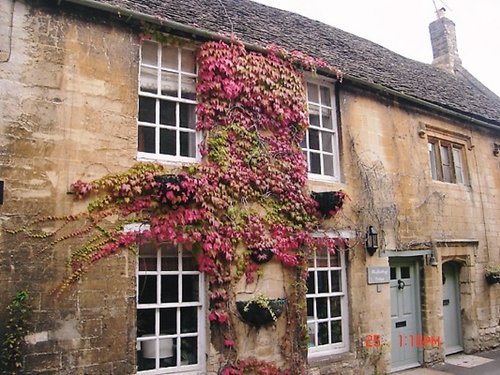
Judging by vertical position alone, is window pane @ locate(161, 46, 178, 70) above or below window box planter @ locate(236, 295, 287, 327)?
above

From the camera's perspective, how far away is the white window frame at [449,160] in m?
10.6

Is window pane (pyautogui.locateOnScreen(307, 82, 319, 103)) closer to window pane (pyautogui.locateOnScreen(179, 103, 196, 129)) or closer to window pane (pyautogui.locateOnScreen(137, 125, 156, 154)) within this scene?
window pane (pyautogui.locateOnScreen(179, 103, 196, 129))

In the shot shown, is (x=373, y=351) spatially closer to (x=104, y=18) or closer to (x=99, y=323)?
(x=99, y=323)

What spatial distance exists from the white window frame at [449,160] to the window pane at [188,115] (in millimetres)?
6220

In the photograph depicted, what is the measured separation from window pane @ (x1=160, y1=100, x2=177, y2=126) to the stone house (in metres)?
0.03

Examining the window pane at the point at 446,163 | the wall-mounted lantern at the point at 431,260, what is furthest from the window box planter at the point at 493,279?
the window pane at the point at 446,163

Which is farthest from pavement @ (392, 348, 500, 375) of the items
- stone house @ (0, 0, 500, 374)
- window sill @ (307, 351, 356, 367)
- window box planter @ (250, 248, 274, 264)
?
window box planter @ (250, 248, 274, 264)

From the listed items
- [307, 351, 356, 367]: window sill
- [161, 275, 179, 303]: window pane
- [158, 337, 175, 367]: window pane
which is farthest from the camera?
[307, 351, 356, 367]: window sill

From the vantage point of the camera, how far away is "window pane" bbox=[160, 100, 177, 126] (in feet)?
22.3

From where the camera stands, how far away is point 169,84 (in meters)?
6.93

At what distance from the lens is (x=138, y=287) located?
6172 mm

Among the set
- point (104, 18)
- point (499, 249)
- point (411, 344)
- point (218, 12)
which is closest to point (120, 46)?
point (104, 18)

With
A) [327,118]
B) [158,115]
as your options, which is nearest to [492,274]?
[327,118]

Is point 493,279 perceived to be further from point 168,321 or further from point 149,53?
point 149,53
